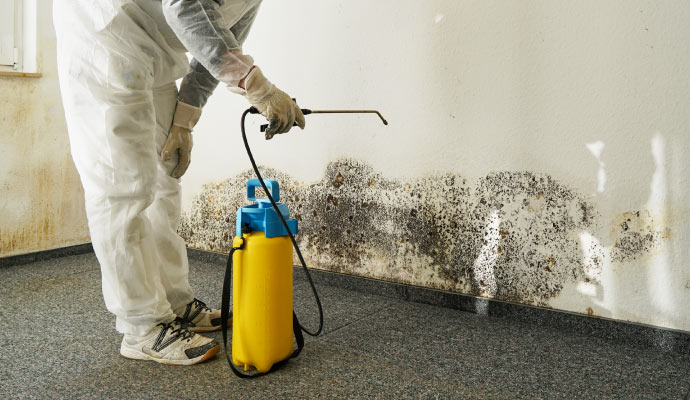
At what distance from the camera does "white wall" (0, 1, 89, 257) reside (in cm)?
233

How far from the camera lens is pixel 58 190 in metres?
2.54

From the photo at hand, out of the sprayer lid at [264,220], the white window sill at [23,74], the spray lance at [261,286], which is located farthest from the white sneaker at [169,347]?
the white window sill at [23,74]

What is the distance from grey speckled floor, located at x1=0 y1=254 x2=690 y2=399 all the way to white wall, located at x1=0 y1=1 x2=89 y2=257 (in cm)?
Result: 76

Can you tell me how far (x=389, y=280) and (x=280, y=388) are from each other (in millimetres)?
849

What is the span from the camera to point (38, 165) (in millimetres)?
2451

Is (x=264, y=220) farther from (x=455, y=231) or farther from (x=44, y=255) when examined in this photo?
(x=44, y=255)

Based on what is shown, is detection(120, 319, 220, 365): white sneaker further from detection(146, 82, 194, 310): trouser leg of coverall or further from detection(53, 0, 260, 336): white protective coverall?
detection(146, 82, 194, 310): trouser leg of coverall

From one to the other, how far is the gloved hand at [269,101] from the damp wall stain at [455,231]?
778 millimetres

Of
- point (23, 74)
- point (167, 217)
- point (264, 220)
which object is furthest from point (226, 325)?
point (23, 74)

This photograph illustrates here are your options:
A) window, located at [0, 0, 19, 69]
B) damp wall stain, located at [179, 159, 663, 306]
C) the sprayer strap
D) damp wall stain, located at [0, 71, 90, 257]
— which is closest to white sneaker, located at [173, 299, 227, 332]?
the sprayer strap

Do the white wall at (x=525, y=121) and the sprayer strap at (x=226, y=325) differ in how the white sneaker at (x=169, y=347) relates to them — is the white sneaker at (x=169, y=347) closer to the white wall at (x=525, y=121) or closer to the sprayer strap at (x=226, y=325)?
the sprayer strap at (x=226, y=325)

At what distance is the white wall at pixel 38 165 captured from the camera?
91.8 inches

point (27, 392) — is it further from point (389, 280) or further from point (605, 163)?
point (605, 163)

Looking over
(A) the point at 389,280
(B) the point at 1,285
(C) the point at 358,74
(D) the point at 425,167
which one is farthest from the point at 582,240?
(B) the point at 1,285
